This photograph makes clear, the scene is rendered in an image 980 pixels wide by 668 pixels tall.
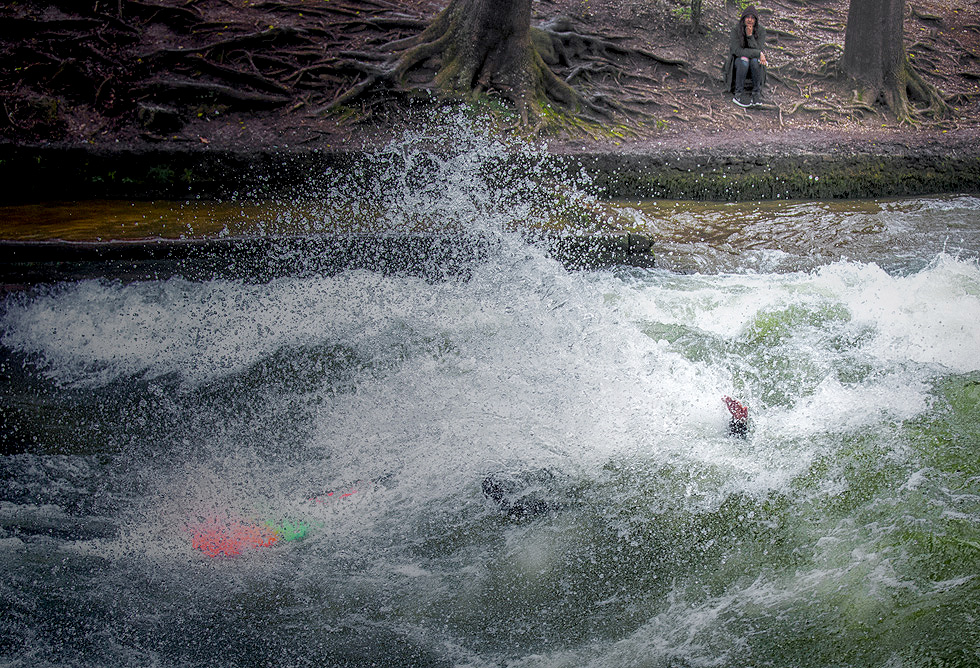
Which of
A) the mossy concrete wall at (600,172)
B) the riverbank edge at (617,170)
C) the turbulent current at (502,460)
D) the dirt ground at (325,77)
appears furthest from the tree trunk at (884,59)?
the turbulent current at (502,460)

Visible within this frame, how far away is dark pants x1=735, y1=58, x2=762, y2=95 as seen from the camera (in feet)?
29.9

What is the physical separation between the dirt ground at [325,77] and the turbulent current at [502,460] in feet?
5.32

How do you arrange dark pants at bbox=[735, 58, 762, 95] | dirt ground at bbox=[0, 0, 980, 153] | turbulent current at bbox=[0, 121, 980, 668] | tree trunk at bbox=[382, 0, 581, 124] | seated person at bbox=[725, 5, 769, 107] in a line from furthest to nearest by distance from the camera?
dark pants at bbox=[735, 58, 762, 95], seated person at bbox=[725, 5, 769, 107], tree trunk at bbox=[382, 0, 581, 124], dirt ground at bbox=[0, 0, 980, 153], turbulent current at bbox=[0, 121, 980, 668]

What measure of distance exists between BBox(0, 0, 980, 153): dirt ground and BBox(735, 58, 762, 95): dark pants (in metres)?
0.23

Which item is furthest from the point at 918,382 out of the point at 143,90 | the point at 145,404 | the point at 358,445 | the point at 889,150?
the point at 143,90

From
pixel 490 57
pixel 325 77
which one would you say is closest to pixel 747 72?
pixel 490 57

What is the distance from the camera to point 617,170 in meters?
7.55

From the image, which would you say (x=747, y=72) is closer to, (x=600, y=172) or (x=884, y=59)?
(x=884, y=59)

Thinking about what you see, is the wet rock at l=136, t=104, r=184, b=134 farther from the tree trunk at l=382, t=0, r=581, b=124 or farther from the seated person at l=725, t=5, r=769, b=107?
the seated person at l=725, t=5, r=769, b=107

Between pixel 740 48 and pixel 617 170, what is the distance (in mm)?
3093

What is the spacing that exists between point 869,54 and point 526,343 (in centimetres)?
720

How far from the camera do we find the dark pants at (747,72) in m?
9.11

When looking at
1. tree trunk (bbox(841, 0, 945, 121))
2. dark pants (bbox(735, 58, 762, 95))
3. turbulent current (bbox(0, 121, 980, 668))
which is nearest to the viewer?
turbulent current (bbox(0, 121, 980, 668))

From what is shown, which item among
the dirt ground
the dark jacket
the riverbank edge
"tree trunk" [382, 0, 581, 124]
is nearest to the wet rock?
the dirt ground
